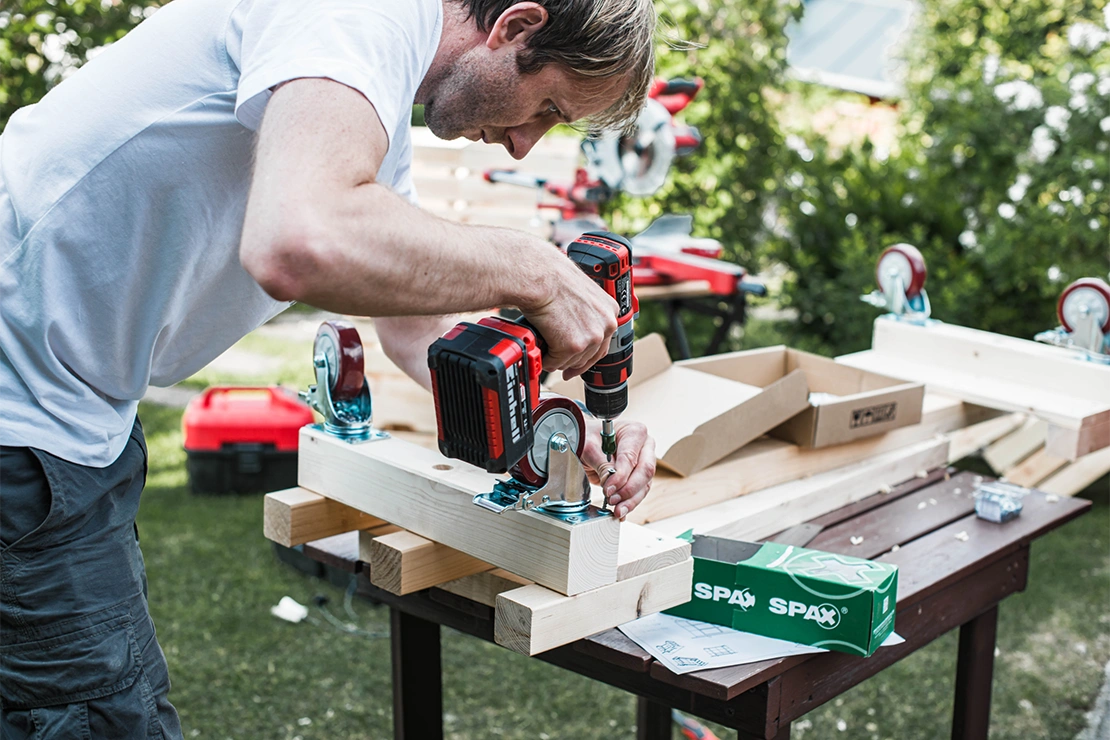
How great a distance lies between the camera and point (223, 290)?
5.12ft

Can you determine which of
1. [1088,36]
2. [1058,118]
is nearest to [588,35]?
[1058,118]

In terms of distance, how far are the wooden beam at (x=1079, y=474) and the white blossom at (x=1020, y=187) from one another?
62.9 inches

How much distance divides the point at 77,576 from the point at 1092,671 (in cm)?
334

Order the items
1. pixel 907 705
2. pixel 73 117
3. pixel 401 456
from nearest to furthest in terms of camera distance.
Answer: pixel 73 117
pixel 401 456
pixel 907 705

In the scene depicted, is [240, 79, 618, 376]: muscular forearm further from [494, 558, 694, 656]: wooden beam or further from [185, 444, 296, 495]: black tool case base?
[185, 444, 296, 495]: black tool case base

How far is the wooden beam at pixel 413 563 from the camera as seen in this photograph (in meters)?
1.67

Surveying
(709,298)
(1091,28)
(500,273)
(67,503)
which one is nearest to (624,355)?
(500,273)

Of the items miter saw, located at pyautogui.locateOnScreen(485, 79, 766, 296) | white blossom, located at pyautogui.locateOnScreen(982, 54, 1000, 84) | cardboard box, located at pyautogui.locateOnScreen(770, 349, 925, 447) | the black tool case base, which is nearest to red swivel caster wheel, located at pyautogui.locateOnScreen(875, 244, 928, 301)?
cardboard box, located at pyautogui.locateOnScreen(770, 349, 925, 447)

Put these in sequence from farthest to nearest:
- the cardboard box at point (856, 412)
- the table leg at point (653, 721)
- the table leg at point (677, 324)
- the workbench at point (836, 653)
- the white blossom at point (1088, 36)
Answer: the white blossom at point (1088, 36), the table leg at point (677, 324), the table leg at point (653, 721), the cardboard box at point (856, 412), the workbench at point (836, 653)

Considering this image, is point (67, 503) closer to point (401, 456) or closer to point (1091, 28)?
point (401, 456)

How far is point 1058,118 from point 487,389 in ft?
15.9

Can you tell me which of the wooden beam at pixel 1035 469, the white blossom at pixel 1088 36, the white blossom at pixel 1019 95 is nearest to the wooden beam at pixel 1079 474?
the wooden beam at pixel 1035 469

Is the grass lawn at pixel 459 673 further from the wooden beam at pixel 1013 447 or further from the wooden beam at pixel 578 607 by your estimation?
the wooden beam at pixel 578 607

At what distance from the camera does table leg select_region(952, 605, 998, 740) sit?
234 cm
